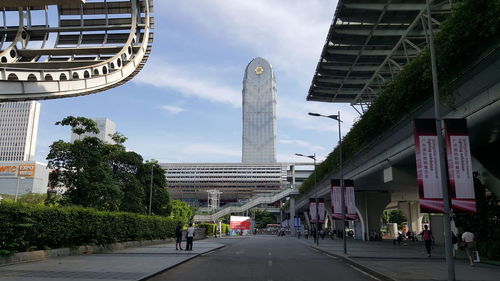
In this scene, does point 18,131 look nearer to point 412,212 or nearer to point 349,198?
point 412,212

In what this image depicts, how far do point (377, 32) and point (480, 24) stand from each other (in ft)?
48.1

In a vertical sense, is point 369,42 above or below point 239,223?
above

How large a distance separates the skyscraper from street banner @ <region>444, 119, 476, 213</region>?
17313 cm

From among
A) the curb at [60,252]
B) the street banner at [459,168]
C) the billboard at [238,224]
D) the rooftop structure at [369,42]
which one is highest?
the rooftop structure at [369,42]

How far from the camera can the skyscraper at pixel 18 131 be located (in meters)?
159

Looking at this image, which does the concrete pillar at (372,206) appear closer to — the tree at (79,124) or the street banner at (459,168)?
the tree at (79,124)

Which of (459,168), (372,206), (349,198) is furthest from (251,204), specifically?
(459,168)

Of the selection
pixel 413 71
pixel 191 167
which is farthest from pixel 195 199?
pixel 413 71

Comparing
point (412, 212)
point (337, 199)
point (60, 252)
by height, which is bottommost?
point (60, 252)

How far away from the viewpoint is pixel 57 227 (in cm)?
1914

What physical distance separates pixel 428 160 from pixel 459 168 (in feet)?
2.90

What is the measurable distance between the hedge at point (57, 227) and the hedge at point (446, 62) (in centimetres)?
1665

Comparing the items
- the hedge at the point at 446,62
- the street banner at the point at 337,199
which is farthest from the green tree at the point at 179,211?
the hedge at the point at 446,62

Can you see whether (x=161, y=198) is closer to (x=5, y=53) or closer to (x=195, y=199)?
(x=5, y=53)
